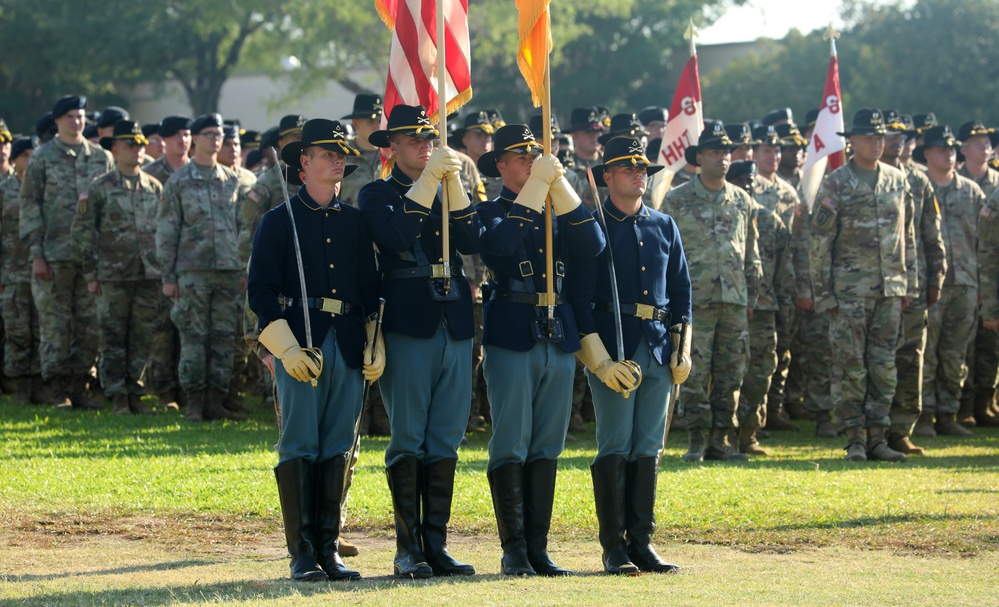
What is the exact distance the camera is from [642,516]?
8039mm

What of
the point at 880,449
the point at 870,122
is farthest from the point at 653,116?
the point at 880,449

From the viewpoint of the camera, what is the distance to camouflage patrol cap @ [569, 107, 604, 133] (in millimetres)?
15156

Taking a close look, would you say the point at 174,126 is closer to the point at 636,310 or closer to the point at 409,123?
the point at 409,123

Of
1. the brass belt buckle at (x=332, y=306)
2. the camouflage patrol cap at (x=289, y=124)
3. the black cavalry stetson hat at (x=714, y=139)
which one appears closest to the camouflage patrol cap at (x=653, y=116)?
the camouflage patrol cap at (x=289, y=124)

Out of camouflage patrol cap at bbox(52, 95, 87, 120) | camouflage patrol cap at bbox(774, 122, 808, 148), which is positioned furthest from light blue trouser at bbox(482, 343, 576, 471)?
camouflage patrol cap at bbox(774, 122, 808, 148)

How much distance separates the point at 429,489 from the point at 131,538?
2227 mm

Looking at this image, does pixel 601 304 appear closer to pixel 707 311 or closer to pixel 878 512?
pixel 878 512

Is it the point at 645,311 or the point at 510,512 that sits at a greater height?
the point at 645,311

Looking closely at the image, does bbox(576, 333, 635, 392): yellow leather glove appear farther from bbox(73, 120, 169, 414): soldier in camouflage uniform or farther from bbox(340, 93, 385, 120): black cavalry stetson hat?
bbox(73, 120, 169, 414): soldier in camouflage uniform

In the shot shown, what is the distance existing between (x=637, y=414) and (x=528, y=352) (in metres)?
0.80

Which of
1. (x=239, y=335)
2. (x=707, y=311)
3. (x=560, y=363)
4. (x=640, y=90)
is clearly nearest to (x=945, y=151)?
(x=707, y=311)

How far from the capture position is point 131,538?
894 cm

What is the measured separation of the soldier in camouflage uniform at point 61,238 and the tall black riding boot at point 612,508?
28.2ft

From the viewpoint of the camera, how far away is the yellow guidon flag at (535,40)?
845cm
